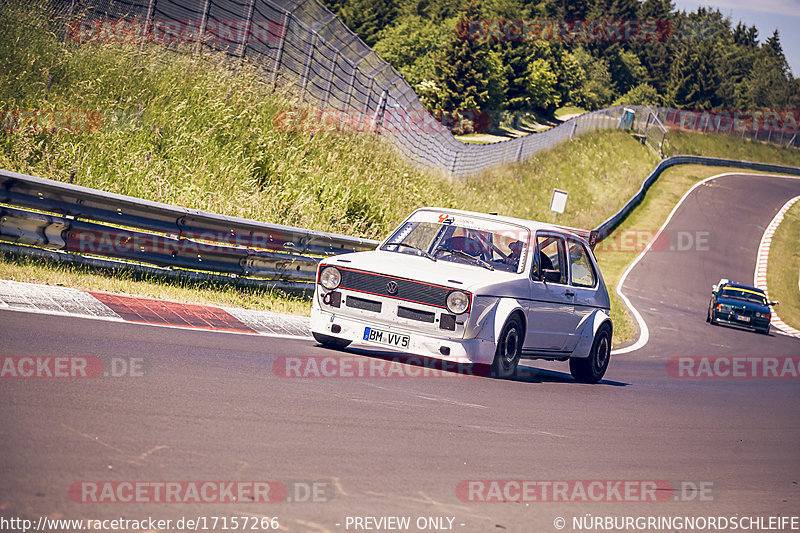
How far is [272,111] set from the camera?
19516 millimetres

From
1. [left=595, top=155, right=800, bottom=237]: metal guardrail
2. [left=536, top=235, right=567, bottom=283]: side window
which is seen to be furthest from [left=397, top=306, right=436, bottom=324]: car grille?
[left=595, top=155, right=800, bottom=237]: metal guardrail

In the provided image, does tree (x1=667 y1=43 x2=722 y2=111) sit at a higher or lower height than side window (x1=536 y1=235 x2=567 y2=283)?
higher

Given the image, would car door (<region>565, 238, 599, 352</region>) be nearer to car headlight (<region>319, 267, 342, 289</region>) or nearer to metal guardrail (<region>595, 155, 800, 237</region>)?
car headlight (<region>319, 267, 342, 289</region>)

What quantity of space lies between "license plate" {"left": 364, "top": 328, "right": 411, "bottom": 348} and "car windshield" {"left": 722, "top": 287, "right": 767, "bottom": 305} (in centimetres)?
2153

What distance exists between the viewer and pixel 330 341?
9.86m

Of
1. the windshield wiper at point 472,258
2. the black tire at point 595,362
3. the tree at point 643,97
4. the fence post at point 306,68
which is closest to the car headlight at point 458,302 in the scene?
the windshield wiper at point 472,258

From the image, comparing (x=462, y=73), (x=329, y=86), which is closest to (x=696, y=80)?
(x=462, y=73)

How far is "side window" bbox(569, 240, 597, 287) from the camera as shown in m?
11.4

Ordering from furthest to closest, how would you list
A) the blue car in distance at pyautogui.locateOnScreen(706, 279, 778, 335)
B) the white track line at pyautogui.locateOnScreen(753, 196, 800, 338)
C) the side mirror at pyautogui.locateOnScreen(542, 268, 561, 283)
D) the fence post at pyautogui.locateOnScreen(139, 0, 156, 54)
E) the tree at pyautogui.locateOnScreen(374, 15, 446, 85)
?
the tree at pyautogui.locateOnScreen(374, 15, 446, 85) → the white track line at pyautogui.locateOnScreen(753, 196, 800, 338) → the blue car in distance at pyautogui.locateOnScreen(706, 279, 778, 335) → the fence post at pyautogui.locateOnScreen(139, 0, 156, 54) → the side mirror at pyautogui.locateOnScreen(542, 268, 561, 283)

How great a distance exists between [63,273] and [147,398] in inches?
184

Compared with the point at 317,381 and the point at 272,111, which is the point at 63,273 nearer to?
the point at 317,381

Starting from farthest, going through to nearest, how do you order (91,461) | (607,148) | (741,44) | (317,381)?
(741,44) < (607,148) < (317,381) < (91,461)

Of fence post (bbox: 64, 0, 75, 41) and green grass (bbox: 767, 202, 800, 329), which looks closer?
fence post (bbox: 64, 0, 75, 41)

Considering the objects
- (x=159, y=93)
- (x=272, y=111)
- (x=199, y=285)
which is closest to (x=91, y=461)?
(x=199, y=285)
